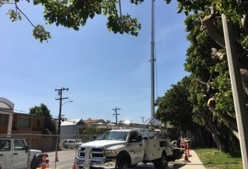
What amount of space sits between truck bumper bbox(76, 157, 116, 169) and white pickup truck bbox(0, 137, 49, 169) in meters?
2.70

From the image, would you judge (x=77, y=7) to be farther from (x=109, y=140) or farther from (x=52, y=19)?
(x=109, y=140)

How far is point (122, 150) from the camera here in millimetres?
11648

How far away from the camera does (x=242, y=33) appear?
443 inches

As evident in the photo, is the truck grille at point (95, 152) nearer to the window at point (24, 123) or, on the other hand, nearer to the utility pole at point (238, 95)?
the utility pole at point (238, 95)

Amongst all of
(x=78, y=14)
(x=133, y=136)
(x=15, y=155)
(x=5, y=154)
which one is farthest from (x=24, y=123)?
(x=78, y=14)

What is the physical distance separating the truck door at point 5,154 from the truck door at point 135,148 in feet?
17.2

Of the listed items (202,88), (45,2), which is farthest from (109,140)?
(45,2)

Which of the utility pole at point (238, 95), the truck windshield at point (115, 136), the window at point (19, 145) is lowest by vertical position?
the window at point (19, 145)

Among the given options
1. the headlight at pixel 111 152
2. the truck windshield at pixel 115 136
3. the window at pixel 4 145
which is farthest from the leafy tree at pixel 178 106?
the window at pixel 4 145

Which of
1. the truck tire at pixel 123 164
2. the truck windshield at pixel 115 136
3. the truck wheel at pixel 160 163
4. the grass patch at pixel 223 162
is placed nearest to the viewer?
the truck tire at pixel 123 164

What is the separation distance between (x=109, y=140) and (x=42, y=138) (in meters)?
8.17

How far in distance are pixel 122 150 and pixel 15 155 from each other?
4.73 m

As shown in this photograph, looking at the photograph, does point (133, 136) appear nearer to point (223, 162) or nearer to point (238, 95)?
point (223, 162)

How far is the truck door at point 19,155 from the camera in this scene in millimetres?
11773
